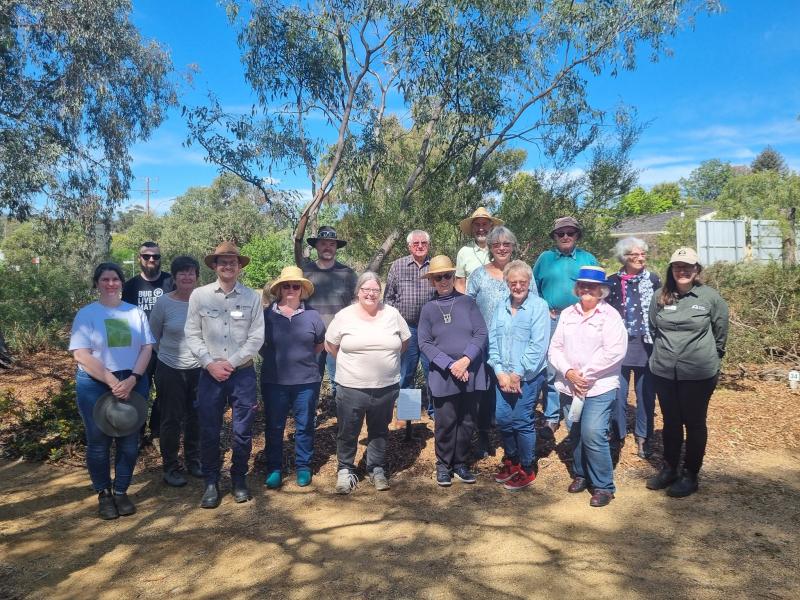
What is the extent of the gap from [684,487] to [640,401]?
0.98m

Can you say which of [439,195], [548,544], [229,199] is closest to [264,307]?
[548,544]

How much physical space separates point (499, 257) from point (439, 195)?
4137mm

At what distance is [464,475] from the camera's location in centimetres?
482

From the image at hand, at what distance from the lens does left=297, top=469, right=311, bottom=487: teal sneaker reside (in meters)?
4.85

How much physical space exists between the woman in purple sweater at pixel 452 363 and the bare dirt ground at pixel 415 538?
1.02 ft

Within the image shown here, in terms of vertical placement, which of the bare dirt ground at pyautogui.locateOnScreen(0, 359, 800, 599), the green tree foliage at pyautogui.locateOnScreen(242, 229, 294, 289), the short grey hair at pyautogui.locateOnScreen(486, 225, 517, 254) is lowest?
the bare dirt ground at pyautogui.locateOnScreen(0, 359, 800, 599)

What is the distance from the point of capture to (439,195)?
355 inches

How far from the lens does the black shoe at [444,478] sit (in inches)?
187

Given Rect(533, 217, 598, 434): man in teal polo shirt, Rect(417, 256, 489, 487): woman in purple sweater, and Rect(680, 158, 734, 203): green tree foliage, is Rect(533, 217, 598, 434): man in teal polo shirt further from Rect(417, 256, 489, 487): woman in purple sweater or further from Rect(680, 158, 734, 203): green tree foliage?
Rect(680, 158, 734, 203): green tree foliage

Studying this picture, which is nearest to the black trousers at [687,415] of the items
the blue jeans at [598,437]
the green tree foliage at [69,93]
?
the blue jeans at [598,437]

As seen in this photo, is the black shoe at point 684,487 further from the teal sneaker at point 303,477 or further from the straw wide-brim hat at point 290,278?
the straw wide-brim hat at point 290,278

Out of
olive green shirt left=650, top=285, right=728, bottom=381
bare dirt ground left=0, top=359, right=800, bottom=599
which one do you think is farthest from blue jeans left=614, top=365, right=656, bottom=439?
olive green shirt left=650, top=285, right=728, bottom=381

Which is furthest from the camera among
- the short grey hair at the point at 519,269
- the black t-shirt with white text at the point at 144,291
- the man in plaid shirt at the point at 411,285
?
the man in plaid shirt at the point at 411,285

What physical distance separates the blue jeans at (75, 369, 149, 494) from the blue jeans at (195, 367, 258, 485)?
483 millimetres
